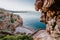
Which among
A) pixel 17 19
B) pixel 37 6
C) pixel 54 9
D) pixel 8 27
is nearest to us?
pixel 54 9

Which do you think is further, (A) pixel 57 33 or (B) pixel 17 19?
(B) pixel 17 19

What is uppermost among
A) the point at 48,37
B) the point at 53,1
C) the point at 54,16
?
the point at 53,1

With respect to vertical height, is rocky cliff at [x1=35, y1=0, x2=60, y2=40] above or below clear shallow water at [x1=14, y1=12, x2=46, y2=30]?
above

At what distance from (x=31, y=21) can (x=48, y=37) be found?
12676mm

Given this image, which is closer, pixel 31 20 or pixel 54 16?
pixel 54 16

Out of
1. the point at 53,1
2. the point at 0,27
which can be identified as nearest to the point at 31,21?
the point at 0,27

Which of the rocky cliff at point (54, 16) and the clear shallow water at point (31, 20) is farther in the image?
the clear shallow water at point (31, 20)

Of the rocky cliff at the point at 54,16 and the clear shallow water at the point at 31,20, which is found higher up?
the rocky cliff at the point at 54,16

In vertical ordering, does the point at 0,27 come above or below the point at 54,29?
below

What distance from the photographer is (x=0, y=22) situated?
42.3 feet

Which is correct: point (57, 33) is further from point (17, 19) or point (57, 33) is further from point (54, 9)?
point (17, 19)

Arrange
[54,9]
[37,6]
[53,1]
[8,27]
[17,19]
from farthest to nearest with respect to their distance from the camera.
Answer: [17,19], [8,27], [37,6], [54,9], [53,1]

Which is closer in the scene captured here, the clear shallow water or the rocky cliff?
the rocky cliff

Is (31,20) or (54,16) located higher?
(54,16)
